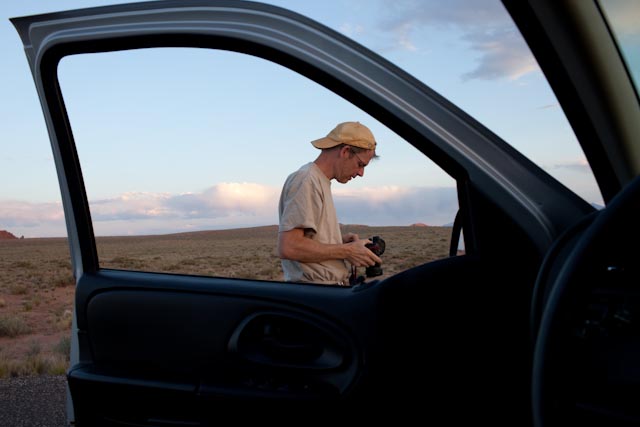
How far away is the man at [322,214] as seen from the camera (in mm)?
2846

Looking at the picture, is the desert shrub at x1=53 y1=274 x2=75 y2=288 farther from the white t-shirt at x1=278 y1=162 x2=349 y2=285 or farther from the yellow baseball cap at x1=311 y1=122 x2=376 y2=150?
the yellow baseball cap at x1=311 y1=122 x2=376 y2=150

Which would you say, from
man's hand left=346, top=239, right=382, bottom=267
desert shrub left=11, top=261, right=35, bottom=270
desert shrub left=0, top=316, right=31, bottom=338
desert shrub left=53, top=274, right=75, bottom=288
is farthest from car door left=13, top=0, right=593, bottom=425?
desert shrub left=11, top=261, right=35, bottom=270

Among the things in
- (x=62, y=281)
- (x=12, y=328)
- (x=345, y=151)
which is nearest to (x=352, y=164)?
(x=345, y=151)

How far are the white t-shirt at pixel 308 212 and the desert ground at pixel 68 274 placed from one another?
0.11m

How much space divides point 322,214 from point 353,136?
1.24ft

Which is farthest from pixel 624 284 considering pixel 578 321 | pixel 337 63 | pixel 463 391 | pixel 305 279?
pixel 305 279

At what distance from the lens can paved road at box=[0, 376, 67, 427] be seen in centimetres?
564

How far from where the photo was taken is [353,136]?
10.1ft

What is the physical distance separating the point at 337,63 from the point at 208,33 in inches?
15.4

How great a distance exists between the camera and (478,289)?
6.25 ft

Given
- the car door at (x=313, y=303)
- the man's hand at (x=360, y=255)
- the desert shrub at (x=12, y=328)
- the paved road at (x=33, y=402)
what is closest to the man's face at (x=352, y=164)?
the man's hand at (x=360, y=255)

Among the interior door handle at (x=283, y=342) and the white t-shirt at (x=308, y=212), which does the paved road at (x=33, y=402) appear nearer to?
the white t-shirt at (x=308, y=212)

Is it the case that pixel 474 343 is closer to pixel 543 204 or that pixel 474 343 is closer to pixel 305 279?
pixel 543 204

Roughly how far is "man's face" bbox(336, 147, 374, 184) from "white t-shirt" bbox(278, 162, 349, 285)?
0.09m
